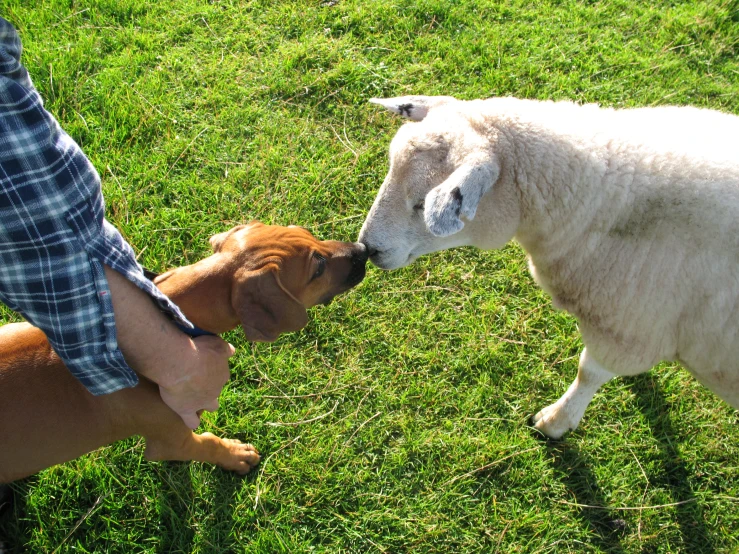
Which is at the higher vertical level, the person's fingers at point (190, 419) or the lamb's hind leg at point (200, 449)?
the person's fingers at point (190, 419)

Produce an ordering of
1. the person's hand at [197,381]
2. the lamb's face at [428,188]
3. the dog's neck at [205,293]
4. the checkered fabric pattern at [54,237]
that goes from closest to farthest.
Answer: the checkered fabric pattern at [54,237]
the person's hand at [197,381]
the lamb's face at [428,188]
the dog's neck at [205,293]

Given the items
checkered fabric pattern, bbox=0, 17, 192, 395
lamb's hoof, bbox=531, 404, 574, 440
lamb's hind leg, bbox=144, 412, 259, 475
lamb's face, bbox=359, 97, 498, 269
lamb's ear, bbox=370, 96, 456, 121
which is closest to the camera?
checkered fabric pattern, bbox=0, 17, 192, 395

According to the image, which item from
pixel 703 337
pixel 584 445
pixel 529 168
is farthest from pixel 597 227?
pixel 584 445

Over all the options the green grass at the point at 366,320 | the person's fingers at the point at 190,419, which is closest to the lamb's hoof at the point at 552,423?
the green grass at the point at 366,320

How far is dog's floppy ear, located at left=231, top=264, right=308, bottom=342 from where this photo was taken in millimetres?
3137

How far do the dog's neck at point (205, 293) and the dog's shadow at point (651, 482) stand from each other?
2.61 metres

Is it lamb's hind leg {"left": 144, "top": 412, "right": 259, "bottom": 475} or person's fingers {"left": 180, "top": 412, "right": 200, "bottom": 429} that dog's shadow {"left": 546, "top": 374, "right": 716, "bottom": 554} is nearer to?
lamb's hind leg {"left": 144, "top": 412, "right": 259, "bottom": 475}

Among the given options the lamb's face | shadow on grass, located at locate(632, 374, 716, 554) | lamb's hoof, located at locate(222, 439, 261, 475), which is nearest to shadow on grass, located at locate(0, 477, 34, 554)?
lamb's hoof, located at locate(222, 439, 261, 475)

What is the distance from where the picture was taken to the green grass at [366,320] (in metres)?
3.87

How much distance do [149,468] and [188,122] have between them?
11.4 feet

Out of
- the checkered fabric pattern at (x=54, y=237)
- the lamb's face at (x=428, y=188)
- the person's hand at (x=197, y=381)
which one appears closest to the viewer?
the checkered fabric pattern at (x=54, y=237)

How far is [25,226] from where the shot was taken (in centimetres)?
224

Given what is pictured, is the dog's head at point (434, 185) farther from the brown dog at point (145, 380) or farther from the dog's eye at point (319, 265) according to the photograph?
the brown dog at point (145, 380)

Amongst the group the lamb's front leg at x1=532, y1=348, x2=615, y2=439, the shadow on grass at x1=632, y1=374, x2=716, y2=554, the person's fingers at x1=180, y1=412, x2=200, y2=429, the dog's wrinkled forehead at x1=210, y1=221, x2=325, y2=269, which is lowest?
the shadow on grass at x1=632, y1=374, x2=716, y2=554
